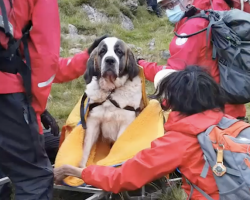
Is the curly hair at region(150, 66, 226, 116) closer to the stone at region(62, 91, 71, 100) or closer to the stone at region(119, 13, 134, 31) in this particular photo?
the stone at region(62, 91, 71, 100)

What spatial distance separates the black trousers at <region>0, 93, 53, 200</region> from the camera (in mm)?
2701

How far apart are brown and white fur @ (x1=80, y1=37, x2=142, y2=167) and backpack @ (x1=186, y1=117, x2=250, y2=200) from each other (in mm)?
1507

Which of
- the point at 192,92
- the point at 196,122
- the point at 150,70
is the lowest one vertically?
the point at 150,70

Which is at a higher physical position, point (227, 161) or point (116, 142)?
point (227, 161)

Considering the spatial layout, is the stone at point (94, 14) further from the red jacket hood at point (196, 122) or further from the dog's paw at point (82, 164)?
the red jacket hood at point (196, 122)

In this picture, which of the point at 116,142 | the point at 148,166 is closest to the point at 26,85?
the point at 148,166

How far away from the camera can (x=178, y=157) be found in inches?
102

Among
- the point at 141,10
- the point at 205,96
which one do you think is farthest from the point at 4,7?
the point at 141,10

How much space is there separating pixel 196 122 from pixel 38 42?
1.13 m

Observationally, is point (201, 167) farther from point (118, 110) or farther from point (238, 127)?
point (118, 110)

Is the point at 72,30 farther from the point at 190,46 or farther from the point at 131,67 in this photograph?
the point at 190,46

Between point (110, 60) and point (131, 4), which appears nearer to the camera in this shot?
point (110, 60)

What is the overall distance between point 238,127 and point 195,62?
1.04 m

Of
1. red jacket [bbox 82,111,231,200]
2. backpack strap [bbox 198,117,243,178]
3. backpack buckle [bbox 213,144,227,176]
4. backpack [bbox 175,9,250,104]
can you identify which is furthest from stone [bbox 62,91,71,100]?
backpack buckle [bbox 213,144,227,176]
